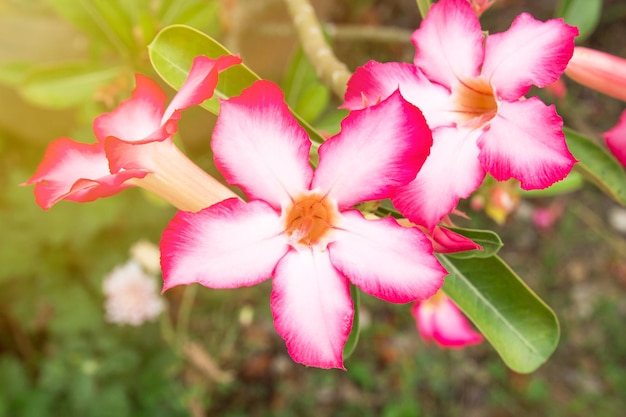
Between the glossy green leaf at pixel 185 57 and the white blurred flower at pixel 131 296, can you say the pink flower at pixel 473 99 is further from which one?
the white blurred flower at pixel 131 296

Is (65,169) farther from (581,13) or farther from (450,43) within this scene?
(581,13)

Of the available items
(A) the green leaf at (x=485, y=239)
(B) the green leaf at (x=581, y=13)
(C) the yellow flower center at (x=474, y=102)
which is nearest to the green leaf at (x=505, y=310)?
(A) the green leaf at (x=485, y=239)

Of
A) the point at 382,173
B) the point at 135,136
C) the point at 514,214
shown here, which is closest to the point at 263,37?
the point at 514,214

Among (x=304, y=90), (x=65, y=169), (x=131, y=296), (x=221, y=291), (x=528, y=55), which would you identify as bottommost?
(x=221, y=291)

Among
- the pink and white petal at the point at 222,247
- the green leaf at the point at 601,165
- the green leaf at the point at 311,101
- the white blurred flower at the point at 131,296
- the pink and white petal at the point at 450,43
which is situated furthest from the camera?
the white blurred flower at the point at 131,296

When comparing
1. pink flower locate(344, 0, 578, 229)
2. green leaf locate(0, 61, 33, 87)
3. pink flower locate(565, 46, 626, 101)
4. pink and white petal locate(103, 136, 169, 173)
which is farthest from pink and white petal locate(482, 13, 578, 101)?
green leaf locate(0, 61, 33, 87)

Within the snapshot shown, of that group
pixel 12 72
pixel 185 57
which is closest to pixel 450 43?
pixel 185 57
